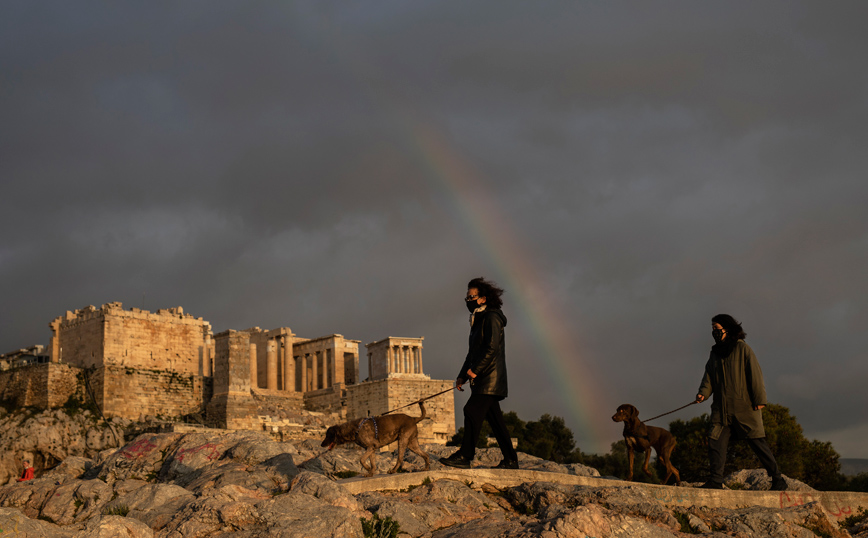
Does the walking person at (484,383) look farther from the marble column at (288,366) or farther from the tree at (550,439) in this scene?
the tree at (550,439)

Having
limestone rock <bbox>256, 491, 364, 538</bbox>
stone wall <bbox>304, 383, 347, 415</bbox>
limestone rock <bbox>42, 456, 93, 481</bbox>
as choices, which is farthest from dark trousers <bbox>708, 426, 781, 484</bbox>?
stone wall <bbox>304, 383, 347, 415</bbox>

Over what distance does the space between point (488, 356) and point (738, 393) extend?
361 centimetres

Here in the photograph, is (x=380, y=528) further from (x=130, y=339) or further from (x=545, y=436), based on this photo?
(x=545, y=436)

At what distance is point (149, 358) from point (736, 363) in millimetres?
39142

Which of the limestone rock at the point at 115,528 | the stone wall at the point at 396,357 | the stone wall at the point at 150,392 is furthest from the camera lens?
the stone wall at the point at 396,357

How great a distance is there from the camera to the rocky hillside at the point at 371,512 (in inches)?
361

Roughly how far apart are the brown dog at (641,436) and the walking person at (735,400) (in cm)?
84

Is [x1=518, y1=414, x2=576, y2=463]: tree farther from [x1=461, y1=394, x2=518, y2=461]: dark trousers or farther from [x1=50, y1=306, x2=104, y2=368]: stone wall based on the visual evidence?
[x1=461, y1=394, x2=518, y2=461]: dark trousers

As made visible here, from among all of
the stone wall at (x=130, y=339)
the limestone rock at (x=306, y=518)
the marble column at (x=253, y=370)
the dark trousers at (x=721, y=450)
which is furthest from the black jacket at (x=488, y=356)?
the stone wall at (x=130, y=339)

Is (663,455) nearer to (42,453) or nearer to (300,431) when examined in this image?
(300,431)

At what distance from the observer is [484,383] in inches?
471

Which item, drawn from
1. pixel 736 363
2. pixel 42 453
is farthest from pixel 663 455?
pixel 42 453

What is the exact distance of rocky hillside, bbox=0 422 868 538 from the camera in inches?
361

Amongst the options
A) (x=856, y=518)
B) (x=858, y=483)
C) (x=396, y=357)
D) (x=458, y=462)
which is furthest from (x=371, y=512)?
(x=858, y=483)
